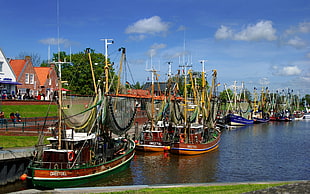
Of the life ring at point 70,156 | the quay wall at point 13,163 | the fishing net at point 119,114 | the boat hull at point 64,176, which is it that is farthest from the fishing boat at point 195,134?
the quay wall at point 13,163

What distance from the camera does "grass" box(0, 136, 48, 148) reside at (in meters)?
29.1

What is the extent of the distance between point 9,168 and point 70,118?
6144mm

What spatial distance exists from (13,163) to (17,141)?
17.0ft

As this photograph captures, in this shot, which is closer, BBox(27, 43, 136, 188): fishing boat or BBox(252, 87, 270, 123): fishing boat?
BBox(27, 43, 136, 188): fishing boat

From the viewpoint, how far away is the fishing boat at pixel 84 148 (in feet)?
80.2

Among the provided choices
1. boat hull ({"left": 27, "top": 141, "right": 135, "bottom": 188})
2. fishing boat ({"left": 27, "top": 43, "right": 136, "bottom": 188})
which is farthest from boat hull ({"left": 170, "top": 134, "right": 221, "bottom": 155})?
boat hull ({"left": 27, "top": 141, "right": 135, "bottom": 188})

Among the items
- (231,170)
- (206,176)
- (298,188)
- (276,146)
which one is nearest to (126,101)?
(206,176)

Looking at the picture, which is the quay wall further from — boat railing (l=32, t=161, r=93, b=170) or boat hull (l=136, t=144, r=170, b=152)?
boat hull (l=136, t=144, r=170, b=152)

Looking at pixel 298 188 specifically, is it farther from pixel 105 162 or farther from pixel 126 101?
pixel 126 101

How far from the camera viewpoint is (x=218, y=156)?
144ft

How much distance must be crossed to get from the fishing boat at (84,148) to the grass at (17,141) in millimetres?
3184

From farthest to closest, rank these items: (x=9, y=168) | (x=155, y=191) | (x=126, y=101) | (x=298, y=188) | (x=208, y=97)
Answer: (x=208, y=97)
(x=126, y=101)
(x=9, y=168)
(x=155, y=191)
(x=298, y=188)

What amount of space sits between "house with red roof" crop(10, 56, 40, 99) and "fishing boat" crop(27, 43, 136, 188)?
122 ft

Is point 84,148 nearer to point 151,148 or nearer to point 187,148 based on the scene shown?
point 151,148
